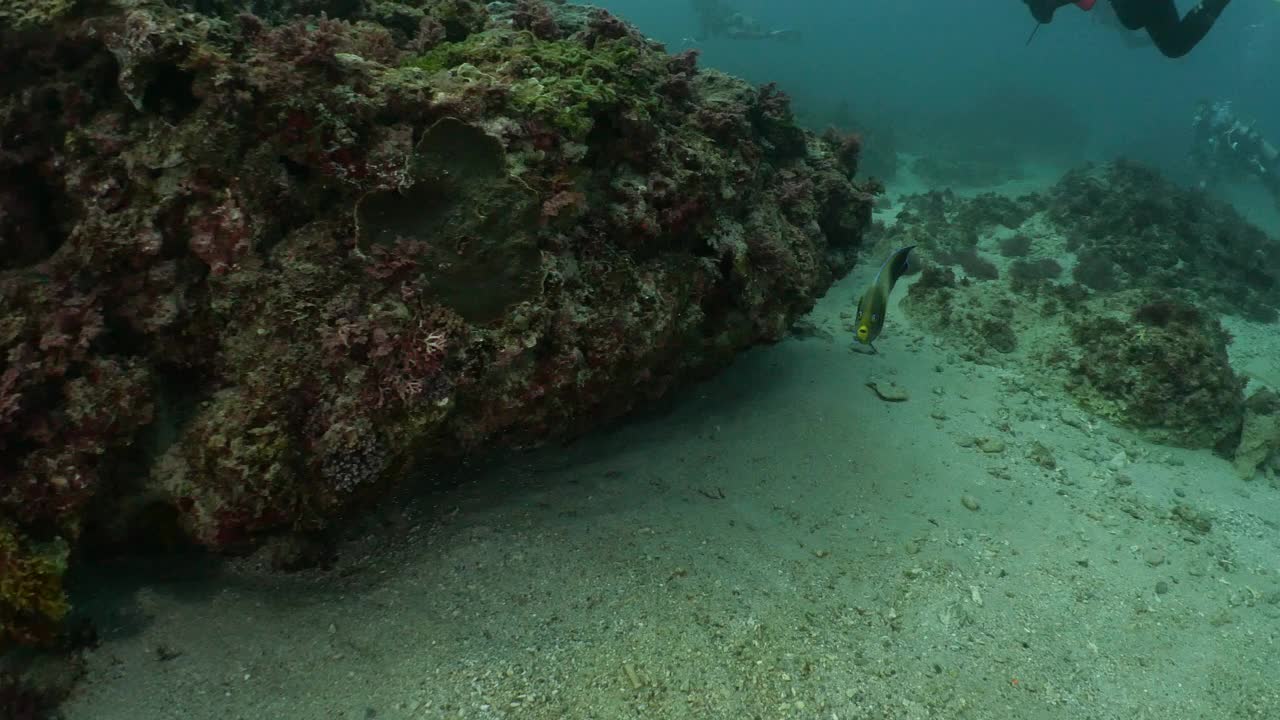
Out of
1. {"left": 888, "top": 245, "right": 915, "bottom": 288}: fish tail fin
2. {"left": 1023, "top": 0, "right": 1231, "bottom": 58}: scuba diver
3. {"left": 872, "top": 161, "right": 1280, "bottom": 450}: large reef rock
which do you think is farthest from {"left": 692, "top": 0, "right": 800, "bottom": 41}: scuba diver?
{"left": 888, "top": 245, "right": 915, "bottom": 288}: fish tail fin

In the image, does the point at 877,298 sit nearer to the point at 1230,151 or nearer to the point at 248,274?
the point at 248,274

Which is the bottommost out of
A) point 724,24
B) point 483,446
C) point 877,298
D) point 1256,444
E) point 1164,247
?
point 483,446

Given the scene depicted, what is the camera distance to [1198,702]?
3682mm

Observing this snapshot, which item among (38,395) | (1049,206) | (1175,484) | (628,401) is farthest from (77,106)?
(1049,206)

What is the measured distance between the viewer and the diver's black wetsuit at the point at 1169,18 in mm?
11172

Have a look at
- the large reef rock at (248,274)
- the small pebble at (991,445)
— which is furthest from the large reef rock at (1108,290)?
the large reef rock at (248,274)

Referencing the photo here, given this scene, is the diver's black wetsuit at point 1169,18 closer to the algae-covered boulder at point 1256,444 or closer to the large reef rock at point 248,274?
the algae-covered boulder at point 1256,444

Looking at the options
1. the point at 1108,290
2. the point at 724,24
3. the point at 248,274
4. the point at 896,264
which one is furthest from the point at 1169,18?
the point at 724,24

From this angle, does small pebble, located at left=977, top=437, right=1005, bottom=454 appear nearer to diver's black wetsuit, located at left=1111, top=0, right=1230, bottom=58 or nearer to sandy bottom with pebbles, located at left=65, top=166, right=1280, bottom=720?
sandy bottom with pebbles, located at left=65, top=166, right=1280, bottom=720

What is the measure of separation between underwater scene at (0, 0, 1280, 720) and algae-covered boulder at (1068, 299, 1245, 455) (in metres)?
0.55

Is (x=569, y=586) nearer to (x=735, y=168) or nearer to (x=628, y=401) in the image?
A: (x=628, y=401)

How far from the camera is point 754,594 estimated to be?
3713 millimetres

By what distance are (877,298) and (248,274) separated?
4001 millimetres

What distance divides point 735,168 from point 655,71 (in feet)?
3.16
